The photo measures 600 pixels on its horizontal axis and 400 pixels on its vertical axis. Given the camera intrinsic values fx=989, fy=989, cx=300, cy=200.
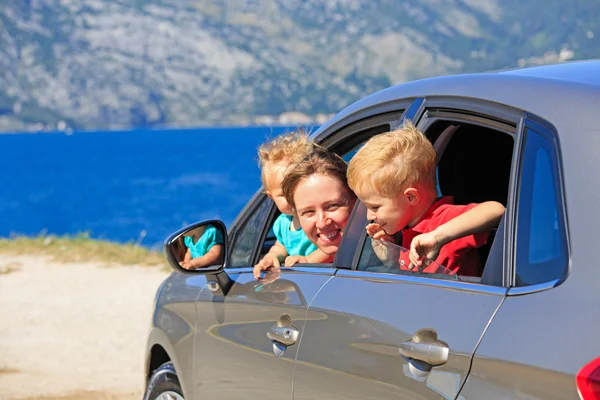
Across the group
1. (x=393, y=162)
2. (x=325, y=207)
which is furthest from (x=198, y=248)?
(x=393, y=162)

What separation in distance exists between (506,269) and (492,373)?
274 millimetres

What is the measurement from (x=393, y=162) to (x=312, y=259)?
834 mm

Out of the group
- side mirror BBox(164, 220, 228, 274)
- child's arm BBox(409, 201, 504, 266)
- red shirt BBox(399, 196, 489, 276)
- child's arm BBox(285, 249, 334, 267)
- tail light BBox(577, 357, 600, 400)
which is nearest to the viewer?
tail light BBox(577, 357, 600, 400)

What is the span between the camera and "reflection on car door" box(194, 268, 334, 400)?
3.09 metres

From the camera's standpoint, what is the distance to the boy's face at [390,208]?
2.89 meters

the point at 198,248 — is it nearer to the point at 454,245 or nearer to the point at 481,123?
the point at 454,245

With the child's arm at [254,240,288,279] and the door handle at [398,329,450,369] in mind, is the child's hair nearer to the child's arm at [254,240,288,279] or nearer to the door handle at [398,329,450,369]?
the child's arm at [254,240,288,279]

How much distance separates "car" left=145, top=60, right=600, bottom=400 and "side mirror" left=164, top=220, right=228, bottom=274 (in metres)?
0.02

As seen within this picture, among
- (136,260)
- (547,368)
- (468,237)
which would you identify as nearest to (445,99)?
(468,237)

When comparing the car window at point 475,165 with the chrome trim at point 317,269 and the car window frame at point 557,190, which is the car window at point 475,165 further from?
the car window frame at point 557,190

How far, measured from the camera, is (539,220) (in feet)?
7.18

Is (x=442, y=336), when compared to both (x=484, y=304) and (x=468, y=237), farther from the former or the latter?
(x=468, y=237)

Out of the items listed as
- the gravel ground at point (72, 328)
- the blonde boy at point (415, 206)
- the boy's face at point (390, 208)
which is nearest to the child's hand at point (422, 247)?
the blonde boy at point (415, 206)

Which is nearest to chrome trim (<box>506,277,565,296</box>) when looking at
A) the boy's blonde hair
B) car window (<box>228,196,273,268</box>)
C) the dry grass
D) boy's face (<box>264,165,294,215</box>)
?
the boy's blonde hair
